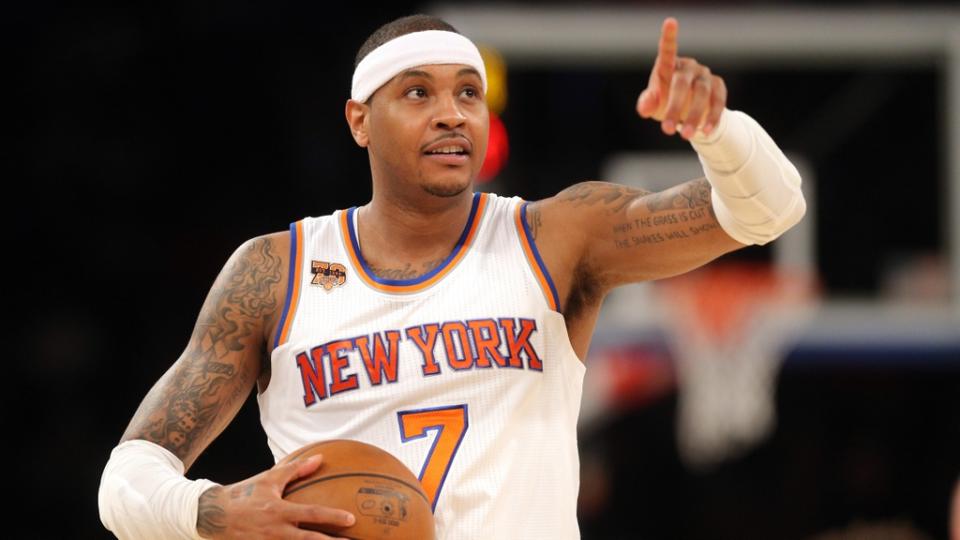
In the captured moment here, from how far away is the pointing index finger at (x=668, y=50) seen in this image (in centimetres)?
358

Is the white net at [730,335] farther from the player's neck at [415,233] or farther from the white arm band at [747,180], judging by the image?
the white arm band at [747,180]

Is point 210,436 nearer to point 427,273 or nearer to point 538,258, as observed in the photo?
point 427,273

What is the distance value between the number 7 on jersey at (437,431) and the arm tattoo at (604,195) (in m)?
0.69

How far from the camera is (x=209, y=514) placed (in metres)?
3.80

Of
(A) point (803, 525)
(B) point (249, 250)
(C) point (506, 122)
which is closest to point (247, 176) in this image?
(C) point (506, 122)

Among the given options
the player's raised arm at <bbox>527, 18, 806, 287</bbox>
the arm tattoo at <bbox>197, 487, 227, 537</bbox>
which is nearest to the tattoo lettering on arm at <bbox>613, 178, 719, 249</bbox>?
the player's raised arm at <bbox>527, 18, 806, 287</bbox>

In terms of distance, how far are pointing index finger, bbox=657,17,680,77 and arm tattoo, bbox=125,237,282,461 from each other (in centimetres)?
134

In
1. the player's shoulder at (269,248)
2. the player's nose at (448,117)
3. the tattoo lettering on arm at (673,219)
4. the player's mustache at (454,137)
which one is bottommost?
the player's shoulder at (269,248)

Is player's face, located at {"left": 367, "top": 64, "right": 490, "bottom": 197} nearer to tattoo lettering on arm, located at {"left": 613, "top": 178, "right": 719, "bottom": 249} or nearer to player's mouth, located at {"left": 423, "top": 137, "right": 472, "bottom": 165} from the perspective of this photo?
player's mouth, located at {"left": 423, "top": 137, "right": 472, "bottom": 165}

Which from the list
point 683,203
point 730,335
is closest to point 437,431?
point 683,203

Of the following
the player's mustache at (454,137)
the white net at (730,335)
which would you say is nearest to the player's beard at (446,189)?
the player's mustache at (454,137)

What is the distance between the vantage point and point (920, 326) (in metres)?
12.0

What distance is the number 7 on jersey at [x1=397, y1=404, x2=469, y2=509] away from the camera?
160 inches

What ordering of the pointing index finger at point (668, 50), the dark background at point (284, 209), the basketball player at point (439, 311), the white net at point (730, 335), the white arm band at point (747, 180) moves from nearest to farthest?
the pointing index finger at point (668, 50) < the white arm band at point (747, 180) < the basketball player at point (439, 311) < the white net at point (730, 335) < the dark background at point (284, 209)
